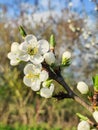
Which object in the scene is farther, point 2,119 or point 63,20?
point 63,20

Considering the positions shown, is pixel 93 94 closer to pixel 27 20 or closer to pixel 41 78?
pixel 41 78

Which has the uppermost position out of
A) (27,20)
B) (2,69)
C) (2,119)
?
(27,20)

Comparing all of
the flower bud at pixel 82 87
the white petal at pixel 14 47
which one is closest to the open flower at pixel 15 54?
the white petal at pixel 14 47

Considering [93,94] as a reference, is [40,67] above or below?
above

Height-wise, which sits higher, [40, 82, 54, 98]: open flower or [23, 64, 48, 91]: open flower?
[23, 64, 48, 91]: open flower

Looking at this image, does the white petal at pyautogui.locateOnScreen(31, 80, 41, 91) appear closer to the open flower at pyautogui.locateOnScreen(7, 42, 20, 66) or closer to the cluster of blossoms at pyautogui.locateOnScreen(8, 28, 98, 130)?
the cluster of blossoms at pyautogui.locateOnScreen(8, 28, 98, 130)

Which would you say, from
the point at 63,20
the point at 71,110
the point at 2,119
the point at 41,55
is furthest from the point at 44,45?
the point at 71,110

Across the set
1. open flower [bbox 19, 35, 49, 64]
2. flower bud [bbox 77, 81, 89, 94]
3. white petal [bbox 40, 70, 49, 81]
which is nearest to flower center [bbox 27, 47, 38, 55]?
open flower [bbox 19, 35, 49, 64]

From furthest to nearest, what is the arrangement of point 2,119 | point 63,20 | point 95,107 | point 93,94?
point 63,20, point 2,119, point 93,94, point 95,107
